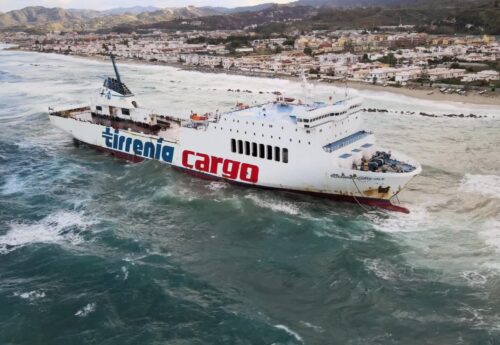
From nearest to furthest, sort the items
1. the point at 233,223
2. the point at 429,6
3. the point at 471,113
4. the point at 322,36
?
the point at 233,223
the point at 471,113
the point at 322,36
the point at 429,6

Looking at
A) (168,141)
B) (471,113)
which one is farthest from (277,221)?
(471,113)

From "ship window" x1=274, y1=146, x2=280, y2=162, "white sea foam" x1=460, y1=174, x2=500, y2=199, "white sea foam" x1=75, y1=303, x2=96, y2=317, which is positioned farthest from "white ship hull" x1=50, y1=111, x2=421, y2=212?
"white sea foam" x1=75, y1=303, x2=96, y2=317

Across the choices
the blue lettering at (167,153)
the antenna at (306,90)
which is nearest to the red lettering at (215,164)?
the blue lettering at (167,153)

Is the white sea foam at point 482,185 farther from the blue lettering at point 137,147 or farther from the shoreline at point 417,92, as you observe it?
the blue lettering at point 137,147

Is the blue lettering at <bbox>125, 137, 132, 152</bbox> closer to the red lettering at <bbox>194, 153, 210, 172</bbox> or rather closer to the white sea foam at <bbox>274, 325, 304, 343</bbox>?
the red lettering at <bbox>194, 153, 210, 172</bbox>

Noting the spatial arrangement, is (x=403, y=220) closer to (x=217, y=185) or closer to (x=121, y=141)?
(x=217, y=185)

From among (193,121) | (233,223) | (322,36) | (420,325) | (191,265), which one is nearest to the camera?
(420,325)

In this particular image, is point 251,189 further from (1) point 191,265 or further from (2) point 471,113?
(2) point 471,113
